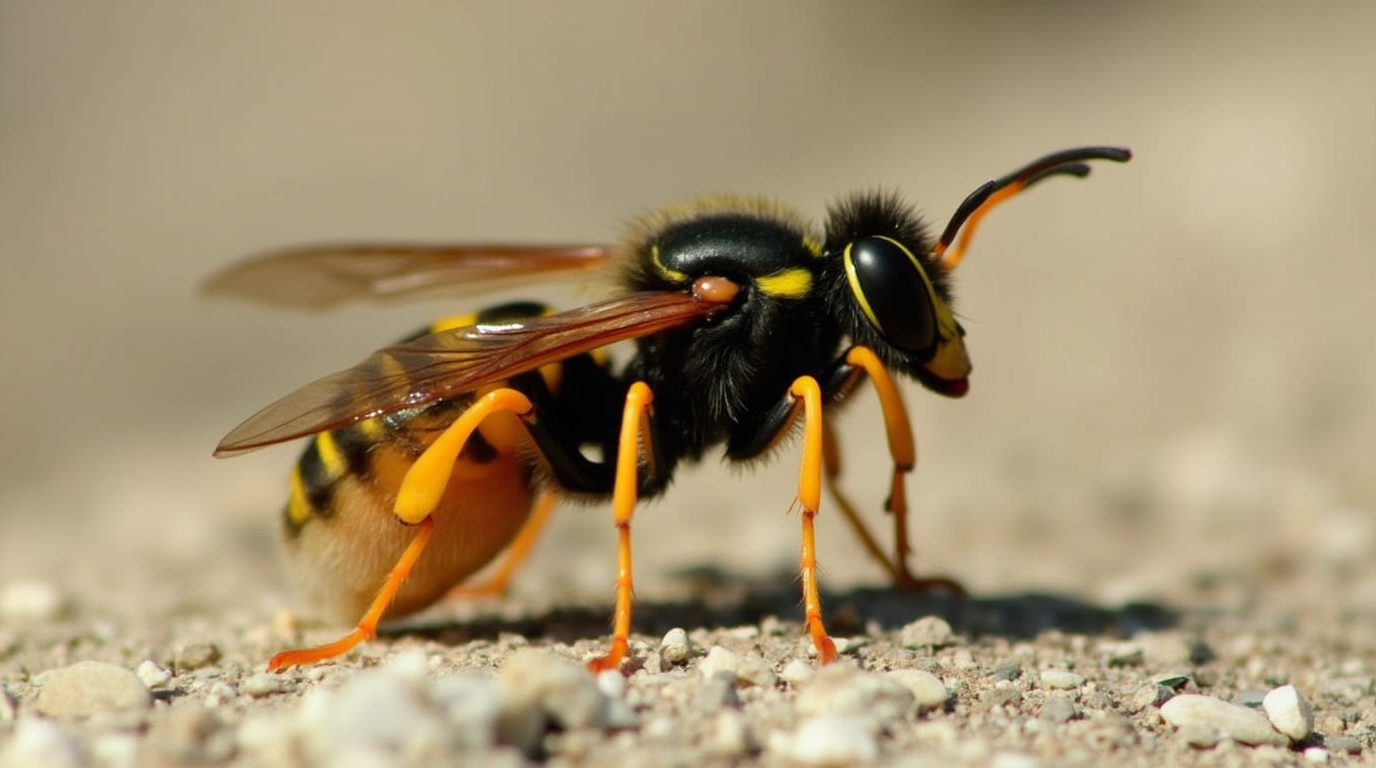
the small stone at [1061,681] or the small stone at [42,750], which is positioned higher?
the small stone at [42,750]

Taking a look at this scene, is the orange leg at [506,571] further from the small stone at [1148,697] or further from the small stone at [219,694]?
the small stone at [1148,697]

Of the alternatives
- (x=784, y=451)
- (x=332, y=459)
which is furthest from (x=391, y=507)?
(x=784, y=451)

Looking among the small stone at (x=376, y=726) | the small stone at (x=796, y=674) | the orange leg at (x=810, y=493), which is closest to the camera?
the small stone at (x=376, y=726)

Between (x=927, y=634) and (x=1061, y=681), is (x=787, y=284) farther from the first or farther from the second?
(x=1061, y=681)

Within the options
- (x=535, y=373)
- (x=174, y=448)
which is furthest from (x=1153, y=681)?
(x=174, y=448)

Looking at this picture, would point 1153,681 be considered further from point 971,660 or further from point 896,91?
point 896,91

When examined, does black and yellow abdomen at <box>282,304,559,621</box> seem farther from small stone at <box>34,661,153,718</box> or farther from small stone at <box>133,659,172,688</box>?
small stone at <box>34,661,153,718</box>

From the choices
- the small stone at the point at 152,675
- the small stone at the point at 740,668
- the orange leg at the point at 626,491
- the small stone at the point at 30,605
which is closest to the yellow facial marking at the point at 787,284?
the orange leg at the point at 626,491
